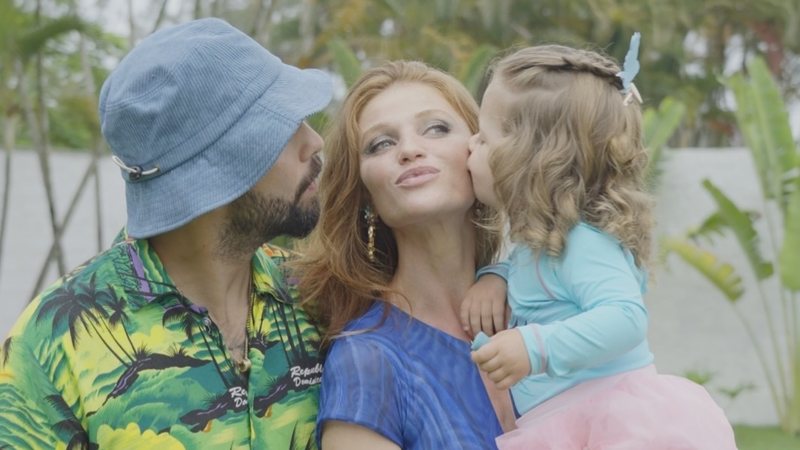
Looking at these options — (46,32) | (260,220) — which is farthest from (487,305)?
(46,32)

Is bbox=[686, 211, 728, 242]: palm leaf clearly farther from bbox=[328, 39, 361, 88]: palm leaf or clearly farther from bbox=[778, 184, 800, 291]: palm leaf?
bbox=[328, 39, 361, 88]: palm leaf

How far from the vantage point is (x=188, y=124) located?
267 centimetres

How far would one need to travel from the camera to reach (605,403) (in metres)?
2.69

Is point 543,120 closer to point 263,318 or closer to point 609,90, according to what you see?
point 609,90

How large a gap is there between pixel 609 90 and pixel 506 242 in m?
0.60

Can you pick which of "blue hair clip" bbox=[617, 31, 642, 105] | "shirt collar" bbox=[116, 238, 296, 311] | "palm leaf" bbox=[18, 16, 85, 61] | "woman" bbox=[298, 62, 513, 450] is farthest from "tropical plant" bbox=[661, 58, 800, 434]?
"shirt collar" bbox=[116, 238, 296, 311]

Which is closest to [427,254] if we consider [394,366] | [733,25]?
[394,366]

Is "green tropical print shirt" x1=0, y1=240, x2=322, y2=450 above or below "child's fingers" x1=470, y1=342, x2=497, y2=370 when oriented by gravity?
below

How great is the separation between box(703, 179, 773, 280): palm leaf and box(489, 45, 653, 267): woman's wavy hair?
25.1 ft

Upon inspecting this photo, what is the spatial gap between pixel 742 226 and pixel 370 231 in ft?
25.8

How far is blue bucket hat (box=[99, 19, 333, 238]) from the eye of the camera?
264 centimetres

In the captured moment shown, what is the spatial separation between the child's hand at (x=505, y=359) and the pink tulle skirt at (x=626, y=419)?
24 cm

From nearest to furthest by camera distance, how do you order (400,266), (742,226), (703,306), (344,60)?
(400,266) < (742,226) < (344,60) < (703,306)

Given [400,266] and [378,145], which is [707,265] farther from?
[378,145]
